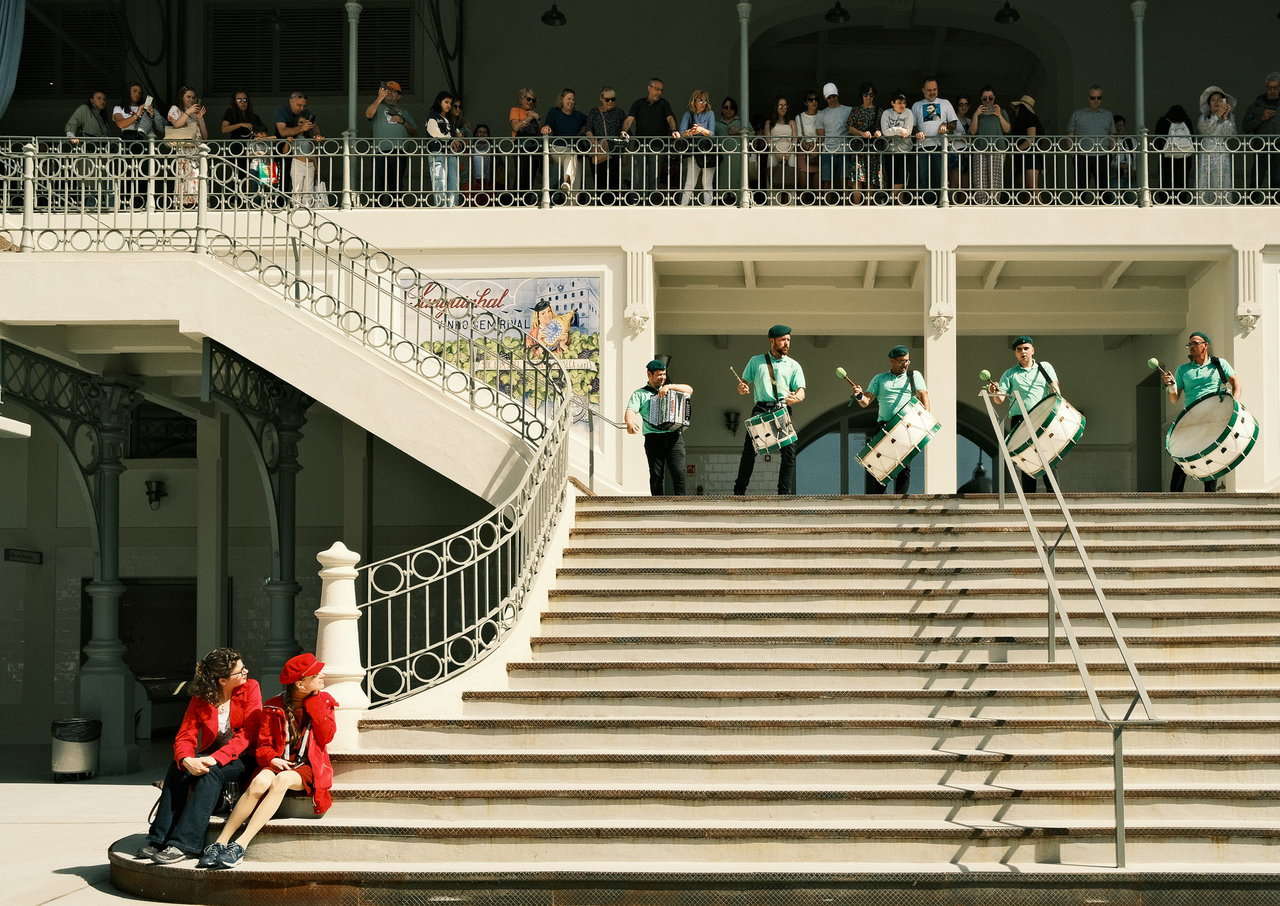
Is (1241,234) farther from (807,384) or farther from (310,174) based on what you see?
(310,174)

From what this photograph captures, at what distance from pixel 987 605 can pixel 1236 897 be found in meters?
3.12

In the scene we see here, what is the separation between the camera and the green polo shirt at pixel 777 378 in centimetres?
1238

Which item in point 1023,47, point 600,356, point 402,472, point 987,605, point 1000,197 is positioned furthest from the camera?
point 1023,47

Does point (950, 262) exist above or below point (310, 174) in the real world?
below

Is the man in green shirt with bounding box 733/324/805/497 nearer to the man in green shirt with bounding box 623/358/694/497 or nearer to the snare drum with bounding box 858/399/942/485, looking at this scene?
the man in green shirt with bounding box 623/358/694/497

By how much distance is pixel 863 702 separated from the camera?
8.66 meters

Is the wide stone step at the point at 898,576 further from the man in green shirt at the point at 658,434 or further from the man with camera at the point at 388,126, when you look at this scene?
the man with camera at the point at 388,126

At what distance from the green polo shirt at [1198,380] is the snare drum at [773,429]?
3330 mm

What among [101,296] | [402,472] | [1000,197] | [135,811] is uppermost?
[1000,197]

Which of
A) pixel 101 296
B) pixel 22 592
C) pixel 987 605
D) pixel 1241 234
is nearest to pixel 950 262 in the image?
pixel 1241 234

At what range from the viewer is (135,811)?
10906mm

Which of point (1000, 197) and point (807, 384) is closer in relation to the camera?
point (1000, 197)

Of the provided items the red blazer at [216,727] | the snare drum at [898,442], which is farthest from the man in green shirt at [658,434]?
the red blazer at [216,727]

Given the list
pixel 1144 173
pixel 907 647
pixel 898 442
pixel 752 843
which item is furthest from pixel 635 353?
pixel 752 843
